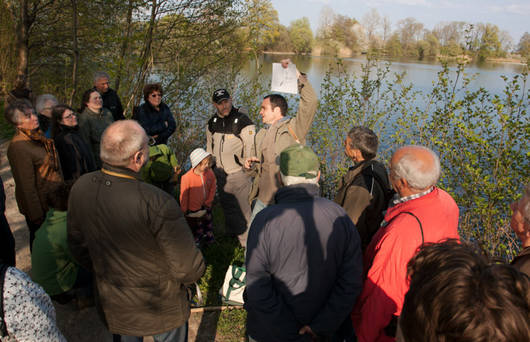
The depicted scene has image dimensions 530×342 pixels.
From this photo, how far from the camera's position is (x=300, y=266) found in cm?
184

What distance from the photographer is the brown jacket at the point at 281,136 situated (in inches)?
137

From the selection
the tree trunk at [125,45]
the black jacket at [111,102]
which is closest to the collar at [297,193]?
the black jacket at [111,102]

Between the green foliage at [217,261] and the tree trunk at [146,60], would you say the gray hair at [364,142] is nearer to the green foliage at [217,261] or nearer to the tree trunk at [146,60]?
the green foliage at [217,261]

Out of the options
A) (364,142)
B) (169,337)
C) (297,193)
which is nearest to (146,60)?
(364,142)

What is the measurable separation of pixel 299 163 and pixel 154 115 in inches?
149

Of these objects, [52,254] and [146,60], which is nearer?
[52,254]

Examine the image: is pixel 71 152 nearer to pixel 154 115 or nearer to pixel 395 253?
pixel 154 115

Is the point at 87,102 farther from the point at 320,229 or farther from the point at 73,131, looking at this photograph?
the point at 320,229

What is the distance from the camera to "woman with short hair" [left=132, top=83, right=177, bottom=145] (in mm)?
4949

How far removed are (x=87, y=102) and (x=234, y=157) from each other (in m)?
2.13

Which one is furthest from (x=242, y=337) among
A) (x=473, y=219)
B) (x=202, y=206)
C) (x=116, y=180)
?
Answer: (x=473, y=219)

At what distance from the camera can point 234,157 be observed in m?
4.43

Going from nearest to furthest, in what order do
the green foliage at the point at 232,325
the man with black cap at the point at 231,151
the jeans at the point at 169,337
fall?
the jeans at the point at 169,337, the green foliage at the point at 232,325, the man with black cap at the point at 231,151

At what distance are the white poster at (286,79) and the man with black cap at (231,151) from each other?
0.85 metres
